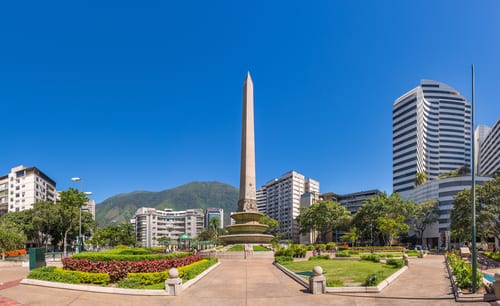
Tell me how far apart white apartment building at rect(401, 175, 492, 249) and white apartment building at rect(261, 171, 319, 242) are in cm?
6728

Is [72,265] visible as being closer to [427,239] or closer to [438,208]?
[438,208]

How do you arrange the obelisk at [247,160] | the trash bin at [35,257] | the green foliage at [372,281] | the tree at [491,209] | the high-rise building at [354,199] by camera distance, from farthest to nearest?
the high-rise building at [354,199] → the obelisk at [247,160] → the tree at [491,209] → the trash bin at [35,257] → the green foliage at [372,281]

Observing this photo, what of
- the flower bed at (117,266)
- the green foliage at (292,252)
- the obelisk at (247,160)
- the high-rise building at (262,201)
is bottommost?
the high-rise building at (262,201)

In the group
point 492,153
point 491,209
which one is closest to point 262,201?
point 492,153

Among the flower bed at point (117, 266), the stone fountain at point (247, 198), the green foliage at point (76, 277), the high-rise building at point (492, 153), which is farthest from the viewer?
the high-rise building at point (492, 153)

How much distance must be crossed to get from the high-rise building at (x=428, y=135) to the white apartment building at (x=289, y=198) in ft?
134

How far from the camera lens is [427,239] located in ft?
327

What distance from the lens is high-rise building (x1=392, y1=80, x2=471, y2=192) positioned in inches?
5337

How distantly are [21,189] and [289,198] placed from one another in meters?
103

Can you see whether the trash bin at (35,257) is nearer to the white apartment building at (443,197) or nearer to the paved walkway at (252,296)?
the paved walkway at (252,296)

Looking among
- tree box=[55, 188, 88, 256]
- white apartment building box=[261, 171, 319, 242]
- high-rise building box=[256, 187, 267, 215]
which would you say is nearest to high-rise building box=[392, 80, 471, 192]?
white apartment building box=[261, 171, 319, 242]

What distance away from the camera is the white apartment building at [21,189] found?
9969 centimetres

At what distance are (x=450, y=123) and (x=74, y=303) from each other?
505 ft

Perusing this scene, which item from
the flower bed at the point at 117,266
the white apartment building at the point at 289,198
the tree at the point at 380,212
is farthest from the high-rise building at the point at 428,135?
the flower bed at the point at 117,266
